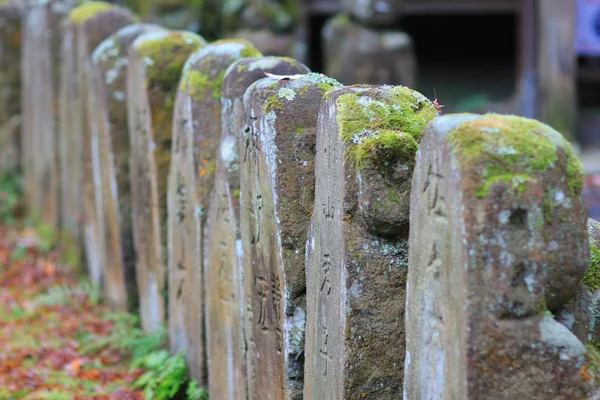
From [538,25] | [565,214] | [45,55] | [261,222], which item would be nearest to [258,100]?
[261,222]

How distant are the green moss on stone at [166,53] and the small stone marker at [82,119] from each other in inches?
68.6

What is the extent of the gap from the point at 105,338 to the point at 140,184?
44.1 inches

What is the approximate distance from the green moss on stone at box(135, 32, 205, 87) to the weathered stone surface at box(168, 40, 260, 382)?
500mm

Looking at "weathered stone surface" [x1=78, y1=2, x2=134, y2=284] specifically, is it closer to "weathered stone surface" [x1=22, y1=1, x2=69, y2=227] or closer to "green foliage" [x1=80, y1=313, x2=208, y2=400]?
"green foliage" [x1=80, y1=313, x2=208, y2=400]

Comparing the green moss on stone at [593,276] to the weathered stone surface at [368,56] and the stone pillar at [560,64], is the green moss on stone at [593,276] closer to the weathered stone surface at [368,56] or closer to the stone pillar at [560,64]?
the weathered stone surface at [368,56]

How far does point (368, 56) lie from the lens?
1080cm

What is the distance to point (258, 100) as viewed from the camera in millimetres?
3465

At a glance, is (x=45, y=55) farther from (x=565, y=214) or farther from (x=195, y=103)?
(x=565, y=214)

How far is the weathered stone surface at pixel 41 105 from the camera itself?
8477 millimetres

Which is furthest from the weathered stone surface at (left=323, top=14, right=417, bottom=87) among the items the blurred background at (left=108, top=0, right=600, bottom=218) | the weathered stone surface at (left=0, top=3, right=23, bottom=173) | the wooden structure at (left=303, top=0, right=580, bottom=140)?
the weathered stone surface at (left=0, top=3, right=23, bottom=173)

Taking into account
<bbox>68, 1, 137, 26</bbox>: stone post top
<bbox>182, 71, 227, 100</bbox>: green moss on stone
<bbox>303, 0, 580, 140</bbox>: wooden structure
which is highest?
<bbox>68, 1, 137, 26</bbox>: stone post top

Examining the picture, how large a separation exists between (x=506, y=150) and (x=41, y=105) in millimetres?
7276

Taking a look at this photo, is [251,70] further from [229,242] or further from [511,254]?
[511,254]

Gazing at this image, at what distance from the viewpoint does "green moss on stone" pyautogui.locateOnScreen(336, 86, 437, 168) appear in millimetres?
2801
